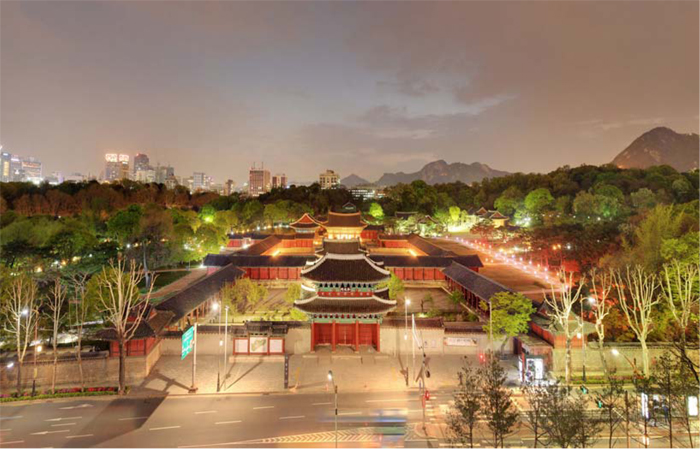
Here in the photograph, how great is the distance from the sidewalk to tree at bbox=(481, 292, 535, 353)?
2.37 meters

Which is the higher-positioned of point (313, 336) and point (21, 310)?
point (21, 310)

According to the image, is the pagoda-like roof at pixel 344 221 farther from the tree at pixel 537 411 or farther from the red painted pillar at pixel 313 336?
the tree at pixel 537 411

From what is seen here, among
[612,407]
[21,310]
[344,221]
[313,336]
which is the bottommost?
[313,336]

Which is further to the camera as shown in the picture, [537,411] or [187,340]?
[187,340]

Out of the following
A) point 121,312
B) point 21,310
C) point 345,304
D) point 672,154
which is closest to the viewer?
point 121,312

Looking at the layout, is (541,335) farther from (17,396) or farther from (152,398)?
(17,396)

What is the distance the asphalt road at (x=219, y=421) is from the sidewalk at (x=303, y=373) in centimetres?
108

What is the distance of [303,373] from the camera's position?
2617 cm

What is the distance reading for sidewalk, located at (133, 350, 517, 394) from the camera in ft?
79.2

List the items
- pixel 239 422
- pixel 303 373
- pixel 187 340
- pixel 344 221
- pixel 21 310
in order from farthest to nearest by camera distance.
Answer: pixel 344 221
pixel 303 373
pixel 21 310
pixel 187 340
pixel 239 422

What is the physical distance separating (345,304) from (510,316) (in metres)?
12.2

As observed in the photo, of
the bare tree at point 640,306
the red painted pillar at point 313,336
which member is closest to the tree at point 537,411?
the bare tree at point 640,306

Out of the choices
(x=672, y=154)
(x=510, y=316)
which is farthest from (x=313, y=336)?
(x=672, y=154)

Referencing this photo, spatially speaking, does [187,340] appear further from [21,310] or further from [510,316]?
[510,316]
